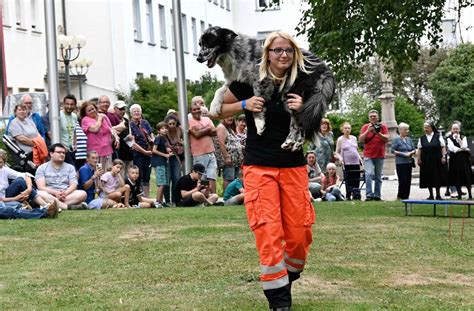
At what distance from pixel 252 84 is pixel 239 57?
9.7 inches

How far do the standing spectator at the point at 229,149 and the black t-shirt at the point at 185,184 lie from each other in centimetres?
155

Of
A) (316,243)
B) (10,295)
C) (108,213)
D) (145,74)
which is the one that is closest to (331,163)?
(108,213)

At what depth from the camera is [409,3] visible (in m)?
21.2

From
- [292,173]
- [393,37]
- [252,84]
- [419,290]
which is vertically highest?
[393,37]

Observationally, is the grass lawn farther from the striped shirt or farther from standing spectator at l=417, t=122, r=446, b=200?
standing spectator at l=417, t=122, r=446, b=200

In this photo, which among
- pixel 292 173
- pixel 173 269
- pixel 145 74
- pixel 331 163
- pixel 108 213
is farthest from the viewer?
pixel 145 74

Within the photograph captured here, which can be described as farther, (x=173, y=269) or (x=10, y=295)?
(x=173, y=269)

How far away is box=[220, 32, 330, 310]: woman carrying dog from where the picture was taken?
8.20 m

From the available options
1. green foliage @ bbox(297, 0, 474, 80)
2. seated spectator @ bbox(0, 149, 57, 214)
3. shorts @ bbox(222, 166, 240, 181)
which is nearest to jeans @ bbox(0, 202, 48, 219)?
seated spectator @ bbox(0, 149, 57, 214)

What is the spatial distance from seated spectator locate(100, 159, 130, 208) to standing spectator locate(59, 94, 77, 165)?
2.26ft

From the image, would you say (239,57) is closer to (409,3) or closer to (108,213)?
(108,213)

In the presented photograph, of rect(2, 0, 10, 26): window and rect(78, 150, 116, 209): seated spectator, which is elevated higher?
rect(2, 0, 10, 26): window

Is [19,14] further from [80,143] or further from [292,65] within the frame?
[292,65]

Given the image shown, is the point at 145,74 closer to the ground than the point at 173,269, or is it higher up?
higher up
